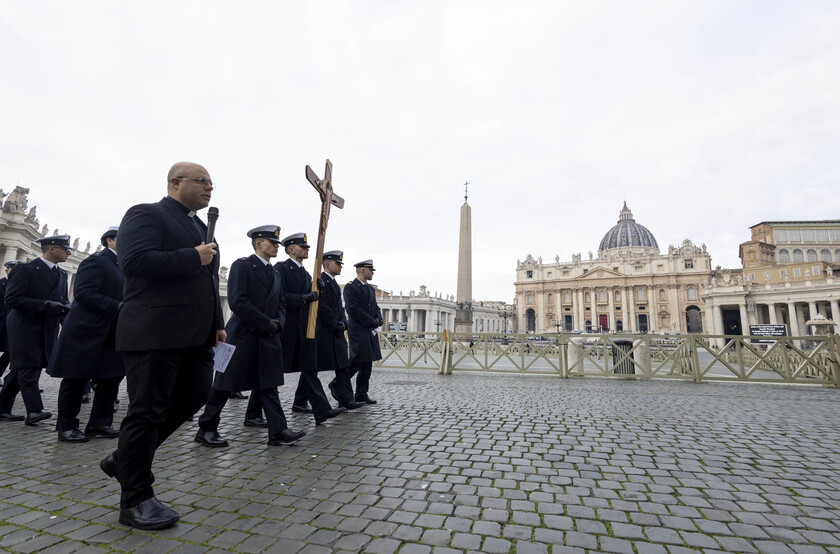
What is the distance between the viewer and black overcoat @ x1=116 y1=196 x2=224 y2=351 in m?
2.61

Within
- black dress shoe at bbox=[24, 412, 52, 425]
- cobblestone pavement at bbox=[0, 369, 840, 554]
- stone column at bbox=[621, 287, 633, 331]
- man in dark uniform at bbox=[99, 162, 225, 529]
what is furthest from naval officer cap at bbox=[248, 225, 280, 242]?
stone column at bbox=[621, 287, 633, 331]

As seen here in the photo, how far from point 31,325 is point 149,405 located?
4.33 m

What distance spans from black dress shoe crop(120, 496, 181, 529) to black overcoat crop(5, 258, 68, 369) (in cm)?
399

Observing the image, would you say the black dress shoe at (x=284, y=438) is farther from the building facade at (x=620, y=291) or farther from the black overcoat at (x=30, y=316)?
the building facade at (x=620, y=291)

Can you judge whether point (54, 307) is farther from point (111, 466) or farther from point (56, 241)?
point (111, 466)

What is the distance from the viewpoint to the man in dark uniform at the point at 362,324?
260 inches

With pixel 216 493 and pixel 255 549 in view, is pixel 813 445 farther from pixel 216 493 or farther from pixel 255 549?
pixel 216 493

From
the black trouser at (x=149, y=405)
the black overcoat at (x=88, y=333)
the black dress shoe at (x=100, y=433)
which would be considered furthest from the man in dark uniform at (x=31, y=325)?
the black trouser at (x=149, y=405)

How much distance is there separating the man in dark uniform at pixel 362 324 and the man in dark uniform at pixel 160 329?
12.0 feet

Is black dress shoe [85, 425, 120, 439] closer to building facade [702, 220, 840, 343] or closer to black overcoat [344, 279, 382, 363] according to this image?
black overcoat [344, 279, 382, 363]

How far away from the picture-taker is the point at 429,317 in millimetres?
83875

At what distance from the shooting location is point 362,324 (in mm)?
6715

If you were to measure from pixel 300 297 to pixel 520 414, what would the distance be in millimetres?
3702

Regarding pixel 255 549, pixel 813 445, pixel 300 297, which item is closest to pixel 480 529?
pixel 255 549
